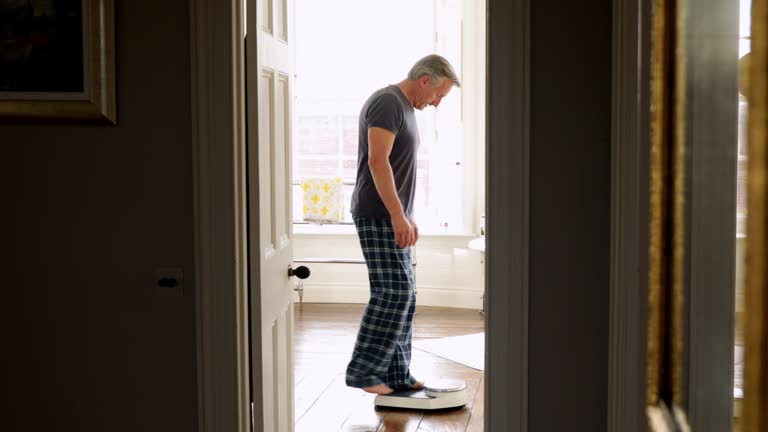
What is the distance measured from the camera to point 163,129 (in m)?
2.69

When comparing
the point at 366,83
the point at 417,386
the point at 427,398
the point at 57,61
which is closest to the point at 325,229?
the point at 366,83

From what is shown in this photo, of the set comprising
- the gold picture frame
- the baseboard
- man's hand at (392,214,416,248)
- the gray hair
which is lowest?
the baseboard

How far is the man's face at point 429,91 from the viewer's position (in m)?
→ 4.07

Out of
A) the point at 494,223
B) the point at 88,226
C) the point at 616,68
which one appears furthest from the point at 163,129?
the point at 616,68

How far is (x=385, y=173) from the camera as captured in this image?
3.90 metres

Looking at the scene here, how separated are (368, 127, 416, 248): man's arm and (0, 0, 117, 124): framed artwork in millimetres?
1442

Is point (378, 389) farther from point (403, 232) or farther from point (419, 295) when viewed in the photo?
point (419, 295)

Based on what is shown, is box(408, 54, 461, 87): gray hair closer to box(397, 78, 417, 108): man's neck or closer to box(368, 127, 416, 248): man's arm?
box(397, 78, 417, 108): man's neck

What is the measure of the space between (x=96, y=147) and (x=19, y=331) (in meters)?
0.64

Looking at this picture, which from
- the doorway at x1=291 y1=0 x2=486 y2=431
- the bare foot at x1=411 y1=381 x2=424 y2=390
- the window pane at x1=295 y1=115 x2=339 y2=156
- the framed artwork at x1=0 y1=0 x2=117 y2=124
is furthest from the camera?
the window pane at x1=295 y1=115 x2=339 y2=156

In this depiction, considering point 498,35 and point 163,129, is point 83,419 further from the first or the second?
point 498,35

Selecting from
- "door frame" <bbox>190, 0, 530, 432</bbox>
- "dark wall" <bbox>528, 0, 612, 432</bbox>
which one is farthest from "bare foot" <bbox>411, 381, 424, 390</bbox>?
"dark wall" <bbox>528, 0, 612, 432</bbox>

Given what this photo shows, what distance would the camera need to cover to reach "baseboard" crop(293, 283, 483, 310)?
7.01 m

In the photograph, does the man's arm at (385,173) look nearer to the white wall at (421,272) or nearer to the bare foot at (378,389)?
the bare foot at (378,389)
